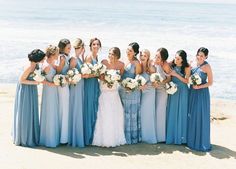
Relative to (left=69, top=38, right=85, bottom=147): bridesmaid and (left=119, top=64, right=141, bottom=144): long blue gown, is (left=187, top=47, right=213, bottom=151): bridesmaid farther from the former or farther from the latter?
(left=69, top=38, right=85, bottom=147): bridesmaid

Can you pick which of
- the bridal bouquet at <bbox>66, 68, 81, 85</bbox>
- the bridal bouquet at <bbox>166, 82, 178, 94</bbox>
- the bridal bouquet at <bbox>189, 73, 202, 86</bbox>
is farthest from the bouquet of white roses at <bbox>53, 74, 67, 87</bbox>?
the bridal bouquet at <bbox>189, 73, 202, 86</bbox>

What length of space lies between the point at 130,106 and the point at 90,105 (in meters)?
0.97

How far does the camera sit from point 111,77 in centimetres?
927

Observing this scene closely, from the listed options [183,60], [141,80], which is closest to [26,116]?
[141,80]

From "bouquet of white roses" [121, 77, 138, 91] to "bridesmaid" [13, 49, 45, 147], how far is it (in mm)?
1936

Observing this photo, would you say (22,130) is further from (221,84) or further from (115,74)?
(221,84)

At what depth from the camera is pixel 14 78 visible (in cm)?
1967

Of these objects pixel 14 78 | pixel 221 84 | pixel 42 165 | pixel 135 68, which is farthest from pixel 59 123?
pixel 221 84

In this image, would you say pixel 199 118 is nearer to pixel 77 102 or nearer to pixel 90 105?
pixel 90 105

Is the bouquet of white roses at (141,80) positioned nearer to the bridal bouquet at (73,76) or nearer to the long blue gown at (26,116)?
the bridal bouquet at (73,76)

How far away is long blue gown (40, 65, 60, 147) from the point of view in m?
9.30

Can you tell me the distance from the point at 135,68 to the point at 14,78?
1123 centimetres

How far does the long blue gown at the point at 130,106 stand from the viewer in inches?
385

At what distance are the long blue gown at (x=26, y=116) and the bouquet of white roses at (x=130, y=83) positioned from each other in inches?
79.9
